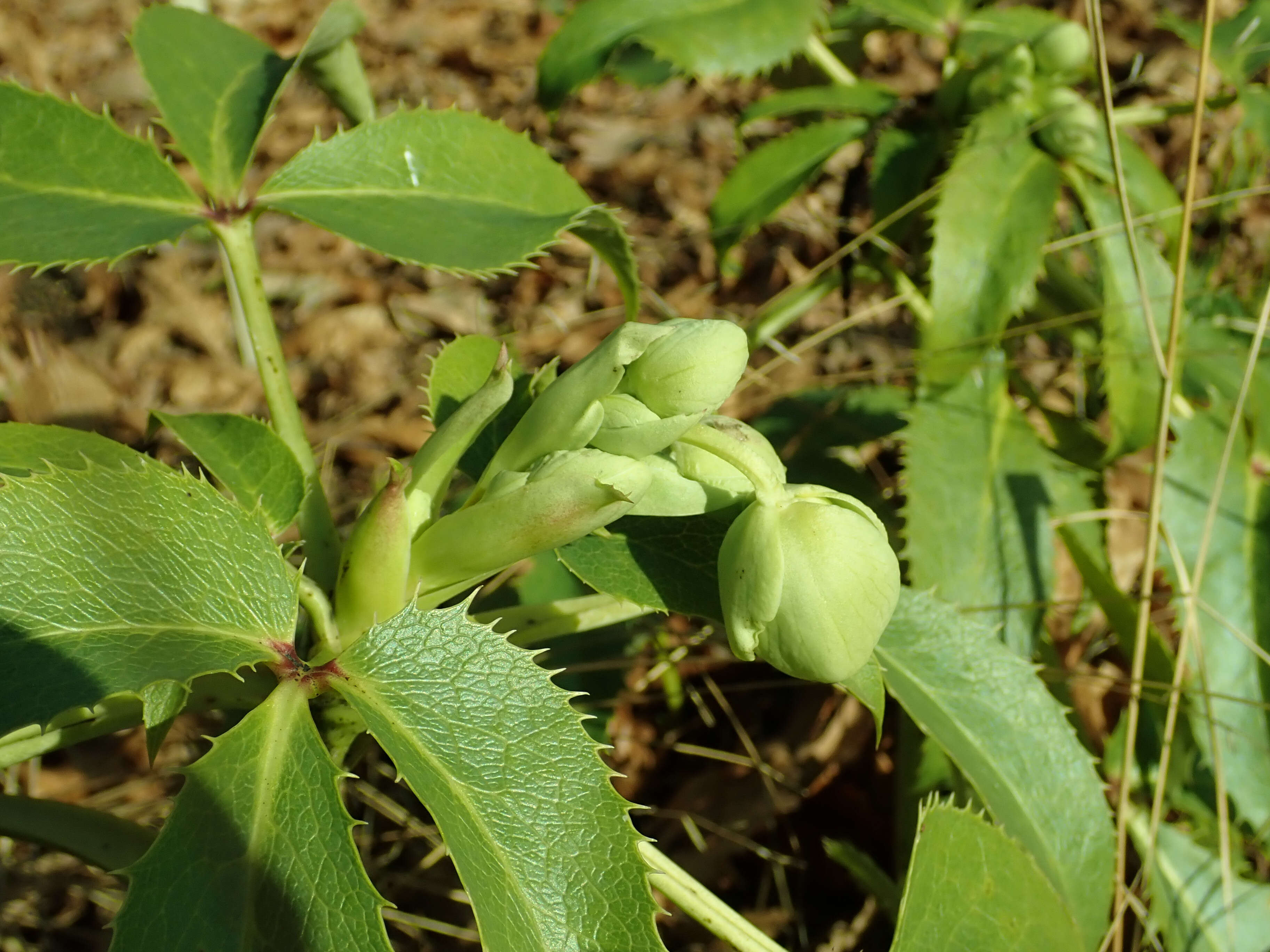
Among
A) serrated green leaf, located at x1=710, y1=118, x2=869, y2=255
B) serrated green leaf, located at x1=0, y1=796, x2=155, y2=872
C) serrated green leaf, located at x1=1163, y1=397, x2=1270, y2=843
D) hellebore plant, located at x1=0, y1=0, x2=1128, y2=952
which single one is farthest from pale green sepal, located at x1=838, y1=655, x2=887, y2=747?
serrated green leaf, located at x1=710, y1=118, x2=869, y2=255

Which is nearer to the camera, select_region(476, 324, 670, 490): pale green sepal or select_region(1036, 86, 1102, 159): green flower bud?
select_region(476, 324, 670, 490): pale green sepal

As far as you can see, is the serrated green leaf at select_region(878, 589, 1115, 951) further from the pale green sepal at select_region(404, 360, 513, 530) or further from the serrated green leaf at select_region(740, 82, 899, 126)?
the serrated green leaf at select_region(740, 82, 899, 126)

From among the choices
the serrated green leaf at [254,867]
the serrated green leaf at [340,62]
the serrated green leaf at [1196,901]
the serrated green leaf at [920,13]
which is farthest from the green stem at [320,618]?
the serrated green leaf at [920,13]

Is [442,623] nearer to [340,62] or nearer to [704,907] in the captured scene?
[704,907]

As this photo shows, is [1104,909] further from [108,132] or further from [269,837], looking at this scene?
[108,132]

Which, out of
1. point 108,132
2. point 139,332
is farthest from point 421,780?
point 139,332

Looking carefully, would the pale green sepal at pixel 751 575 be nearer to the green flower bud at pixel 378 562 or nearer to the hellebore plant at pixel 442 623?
the hellebore plant at pixel 442 623
